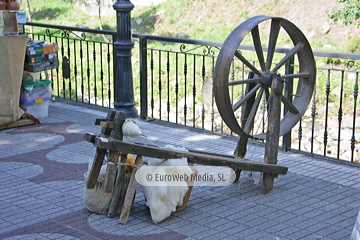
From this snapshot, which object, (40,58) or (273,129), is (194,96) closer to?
(40,58)

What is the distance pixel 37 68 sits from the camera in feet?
27.0

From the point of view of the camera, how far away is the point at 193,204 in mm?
5145

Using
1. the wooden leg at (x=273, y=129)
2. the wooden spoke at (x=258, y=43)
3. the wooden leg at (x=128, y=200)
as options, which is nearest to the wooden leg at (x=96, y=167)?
the wooden leg at (x=128, y=200)

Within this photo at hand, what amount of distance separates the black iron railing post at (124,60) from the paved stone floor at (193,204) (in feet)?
4.39

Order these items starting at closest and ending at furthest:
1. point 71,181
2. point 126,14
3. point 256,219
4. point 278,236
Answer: point 278,236
point 256,219
point 71,181
point 126,14

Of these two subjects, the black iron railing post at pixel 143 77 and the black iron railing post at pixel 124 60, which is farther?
the black iron railing post at pixel 143 77

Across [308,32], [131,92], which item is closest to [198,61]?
[308,32]

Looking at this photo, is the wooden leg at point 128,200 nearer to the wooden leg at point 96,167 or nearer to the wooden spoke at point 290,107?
A: the wooden leg at point 96,167

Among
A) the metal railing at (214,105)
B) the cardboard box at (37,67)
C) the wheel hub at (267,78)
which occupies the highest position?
the wheel hub at (267,78)

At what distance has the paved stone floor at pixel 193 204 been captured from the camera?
14.8ft

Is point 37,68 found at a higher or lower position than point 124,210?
higher

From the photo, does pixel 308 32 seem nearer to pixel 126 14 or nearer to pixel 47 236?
pixel 126 14

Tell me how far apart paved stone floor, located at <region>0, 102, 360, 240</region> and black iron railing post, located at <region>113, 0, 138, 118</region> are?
4.39 feet

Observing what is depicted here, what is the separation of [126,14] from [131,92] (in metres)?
1.15
